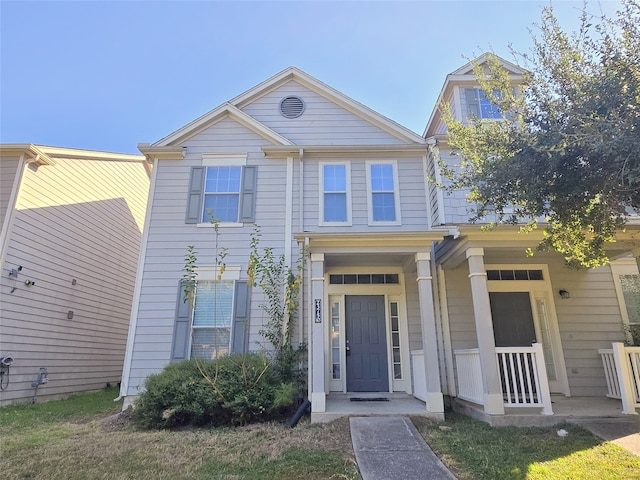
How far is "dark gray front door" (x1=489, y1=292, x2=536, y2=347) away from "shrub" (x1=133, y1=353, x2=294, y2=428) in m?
4.55

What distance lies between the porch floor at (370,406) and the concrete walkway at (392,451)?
272mm

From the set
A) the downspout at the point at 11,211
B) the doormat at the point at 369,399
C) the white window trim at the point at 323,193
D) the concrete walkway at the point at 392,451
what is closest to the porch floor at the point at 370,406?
the doormat at the point at 369,399

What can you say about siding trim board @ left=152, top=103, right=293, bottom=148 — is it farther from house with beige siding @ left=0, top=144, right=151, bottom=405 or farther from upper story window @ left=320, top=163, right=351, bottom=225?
house with beige siding @ left=0, top=144, right=151, bottom=405

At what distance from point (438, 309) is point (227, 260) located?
450 centimetres

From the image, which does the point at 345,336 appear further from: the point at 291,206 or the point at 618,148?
the point at 618,148

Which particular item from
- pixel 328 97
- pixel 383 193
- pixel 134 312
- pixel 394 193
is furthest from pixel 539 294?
pixel 134 312

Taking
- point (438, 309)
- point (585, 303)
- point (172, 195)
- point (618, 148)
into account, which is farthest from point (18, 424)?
point (585, 303)

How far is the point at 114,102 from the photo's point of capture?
10602 mm

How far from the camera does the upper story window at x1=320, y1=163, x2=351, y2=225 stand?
8328 millimetres

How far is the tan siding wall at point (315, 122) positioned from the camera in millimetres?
8984

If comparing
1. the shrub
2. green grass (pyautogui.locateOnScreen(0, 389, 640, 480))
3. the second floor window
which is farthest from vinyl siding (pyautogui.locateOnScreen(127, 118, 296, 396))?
green grass (pyautogui.locateOnScreen(0, 389, 640, 480))

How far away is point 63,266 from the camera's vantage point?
905 centimetres

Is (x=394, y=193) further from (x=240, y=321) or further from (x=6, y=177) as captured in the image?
(x=6, y=177)

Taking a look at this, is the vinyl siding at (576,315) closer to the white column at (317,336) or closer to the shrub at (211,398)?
the white column at (317,336)
